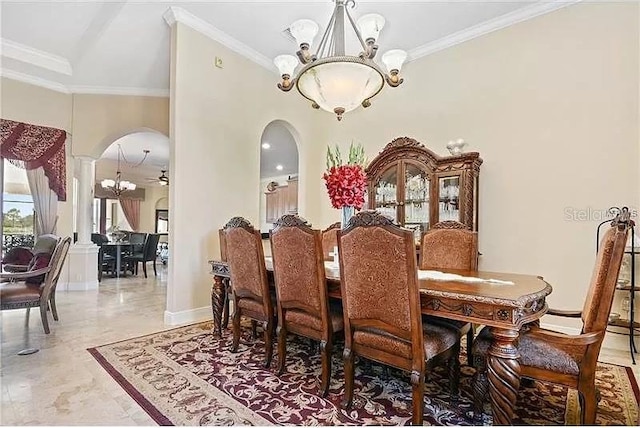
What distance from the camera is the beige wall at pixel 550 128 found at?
10.1 feet

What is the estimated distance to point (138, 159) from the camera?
9188mm

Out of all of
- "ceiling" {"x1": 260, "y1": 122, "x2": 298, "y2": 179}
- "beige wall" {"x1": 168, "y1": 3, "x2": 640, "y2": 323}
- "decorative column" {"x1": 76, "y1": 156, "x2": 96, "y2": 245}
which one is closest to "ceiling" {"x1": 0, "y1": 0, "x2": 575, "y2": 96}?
"beige wall" {"x1": 168, "y1": 3, "x2": 640, "y2": 323}

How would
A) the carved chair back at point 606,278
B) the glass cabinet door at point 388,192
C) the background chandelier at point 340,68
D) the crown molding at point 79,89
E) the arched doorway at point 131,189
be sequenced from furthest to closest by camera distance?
the arched doorway at point 131,189 < the crown molding at point 79,89 < the glass cabinet door at point 388,192 < the background chandelier at point 340,68 < the carved chair back at point 606,278

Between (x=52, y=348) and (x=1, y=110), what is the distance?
3781 millimetres

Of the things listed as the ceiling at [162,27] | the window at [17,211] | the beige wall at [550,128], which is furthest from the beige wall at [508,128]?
the window at [17,211]

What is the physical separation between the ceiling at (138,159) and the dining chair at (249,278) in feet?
14.6

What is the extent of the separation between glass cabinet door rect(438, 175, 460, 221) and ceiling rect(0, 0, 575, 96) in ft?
5.74

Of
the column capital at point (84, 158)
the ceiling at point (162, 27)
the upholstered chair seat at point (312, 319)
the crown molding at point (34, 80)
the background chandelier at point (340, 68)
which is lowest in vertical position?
the upholstered chair seat at point (312, 319)

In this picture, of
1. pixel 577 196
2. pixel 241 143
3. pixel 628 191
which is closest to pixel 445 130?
pixel 577 196

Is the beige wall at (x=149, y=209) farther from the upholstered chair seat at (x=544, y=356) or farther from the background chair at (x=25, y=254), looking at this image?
the upholstered chair seat at (x=544, y=356)

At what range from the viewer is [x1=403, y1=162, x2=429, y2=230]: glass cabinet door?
3896 mm

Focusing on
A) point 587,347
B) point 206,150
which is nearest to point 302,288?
point 587,347

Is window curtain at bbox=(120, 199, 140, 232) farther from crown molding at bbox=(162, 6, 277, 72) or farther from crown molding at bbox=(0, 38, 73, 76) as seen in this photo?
crown molding at bbox=(162, 6, 277, 72)

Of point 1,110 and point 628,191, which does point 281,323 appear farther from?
point 1,110
